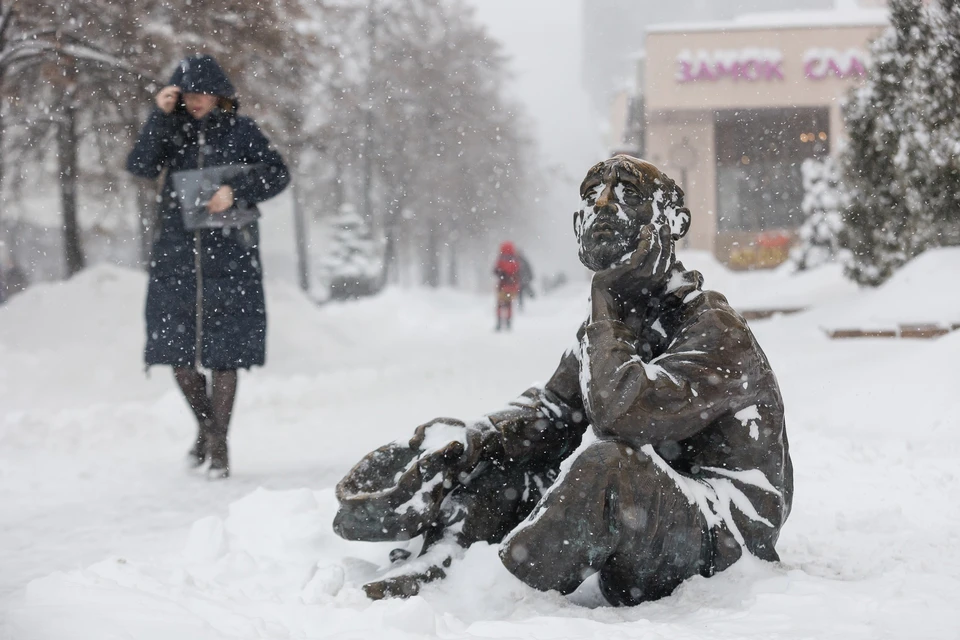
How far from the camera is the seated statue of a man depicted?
243 cm

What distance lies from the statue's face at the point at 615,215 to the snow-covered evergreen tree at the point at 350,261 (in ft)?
93.8

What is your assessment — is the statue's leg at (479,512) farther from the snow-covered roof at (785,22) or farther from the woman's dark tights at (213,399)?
the snow-covered roof at (785,22)

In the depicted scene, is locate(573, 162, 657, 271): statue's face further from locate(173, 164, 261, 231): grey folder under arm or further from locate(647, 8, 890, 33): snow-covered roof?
locate(647, 8, 890, 33): snow-covered roof

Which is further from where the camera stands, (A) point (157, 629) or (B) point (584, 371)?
(B) point (584, 371)

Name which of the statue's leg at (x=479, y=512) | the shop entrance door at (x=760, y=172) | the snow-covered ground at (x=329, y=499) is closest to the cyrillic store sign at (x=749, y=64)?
the shop entrance door at (x=760, y=172)

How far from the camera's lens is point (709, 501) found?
2596mm

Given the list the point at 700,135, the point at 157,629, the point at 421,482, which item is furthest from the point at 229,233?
the point at 700,135

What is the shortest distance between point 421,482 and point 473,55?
25.1m

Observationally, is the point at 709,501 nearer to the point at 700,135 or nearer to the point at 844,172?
the point at 844,172

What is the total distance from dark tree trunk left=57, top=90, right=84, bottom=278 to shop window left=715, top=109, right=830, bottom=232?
21215 millimetres

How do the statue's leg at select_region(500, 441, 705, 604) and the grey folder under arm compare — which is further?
the grey folder under arm

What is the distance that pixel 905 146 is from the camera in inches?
376


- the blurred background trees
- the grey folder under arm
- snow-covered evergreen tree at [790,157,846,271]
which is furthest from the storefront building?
the grey folder under arm

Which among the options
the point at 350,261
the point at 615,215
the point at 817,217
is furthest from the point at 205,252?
the point at 350,261
